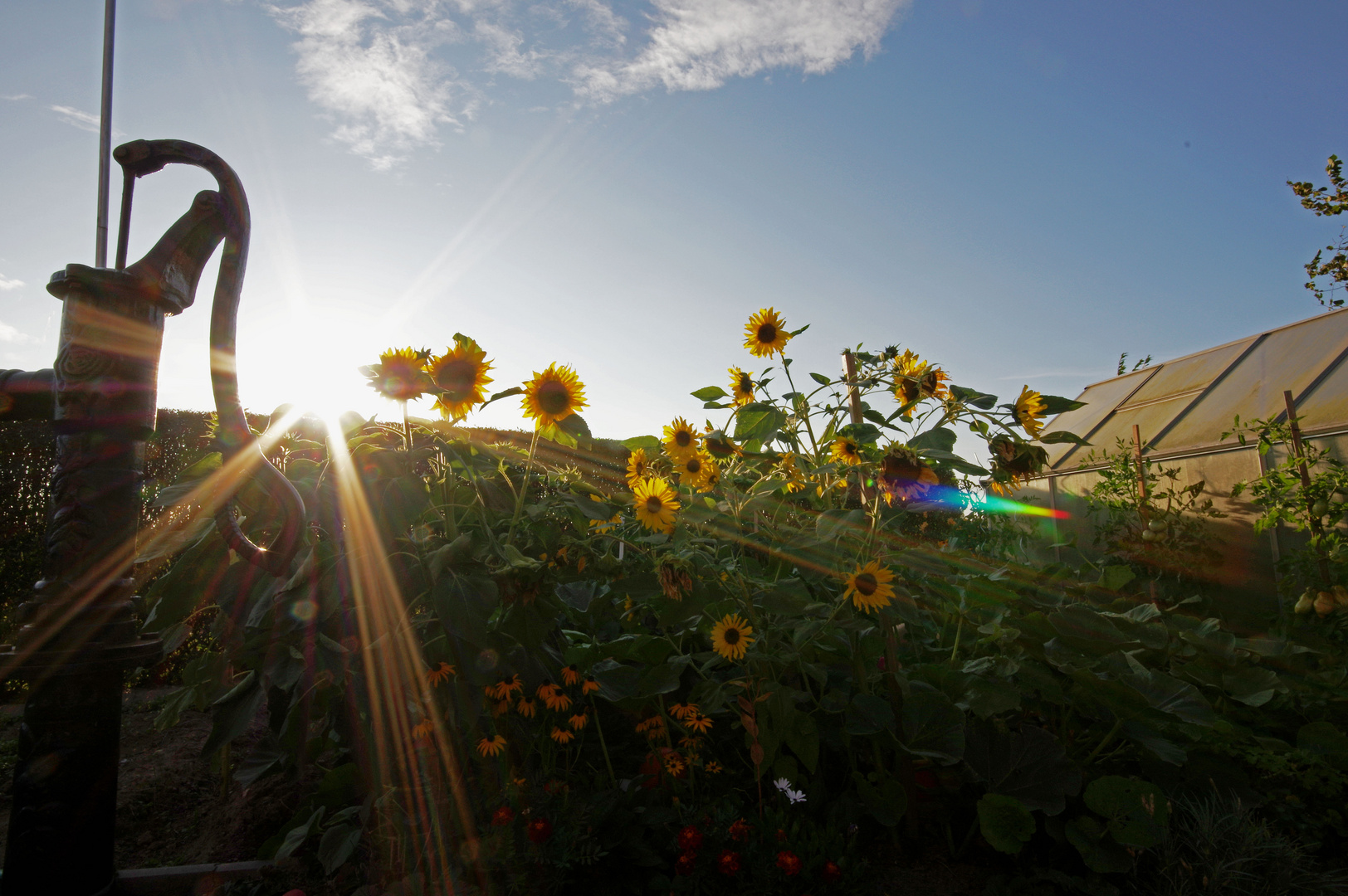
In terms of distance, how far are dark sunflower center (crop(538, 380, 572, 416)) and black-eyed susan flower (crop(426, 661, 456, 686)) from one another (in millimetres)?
544

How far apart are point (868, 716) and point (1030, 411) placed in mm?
705

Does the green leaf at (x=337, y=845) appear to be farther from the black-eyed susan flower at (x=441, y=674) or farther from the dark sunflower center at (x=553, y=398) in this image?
the dark sunflower center at (x=553, y=398)

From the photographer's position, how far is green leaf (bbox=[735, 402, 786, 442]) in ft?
5.30

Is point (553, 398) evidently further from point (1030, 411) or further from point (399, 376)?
point (1030, 411)

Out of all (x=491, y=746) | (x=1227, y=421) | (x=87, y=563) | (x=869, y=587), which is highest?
(x=1227, y=421)

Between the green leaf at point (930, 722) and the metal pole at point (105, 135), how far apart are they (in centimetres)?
168

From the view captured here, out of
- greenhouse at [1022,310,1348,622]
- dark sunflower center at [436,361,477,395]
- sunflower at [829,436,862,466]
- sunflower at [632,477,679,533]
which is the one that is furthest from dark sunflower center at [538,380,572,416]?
greenhouse at [1022,310,1348,622]

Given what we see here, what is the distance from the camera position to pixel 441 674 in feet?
4.33

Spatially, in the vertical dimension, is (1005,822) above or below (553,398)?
below

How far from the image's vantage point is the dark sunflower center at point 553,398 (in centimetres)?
143

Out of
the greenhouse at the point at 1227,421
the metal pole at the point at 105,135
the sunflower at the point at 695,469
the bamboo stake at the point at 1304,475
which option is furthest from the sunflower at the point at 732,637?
the bamboo stake at the point at 1304,475

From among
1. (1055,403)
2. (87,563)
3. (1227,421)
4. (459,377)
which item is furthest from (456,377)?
(1227,421)

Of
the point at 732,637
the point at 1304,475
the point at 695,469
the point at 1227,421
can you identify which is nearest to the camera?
the point at 732,637

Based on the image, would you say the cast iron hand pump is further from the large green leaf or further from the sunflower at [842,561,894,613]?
the large green leaf
